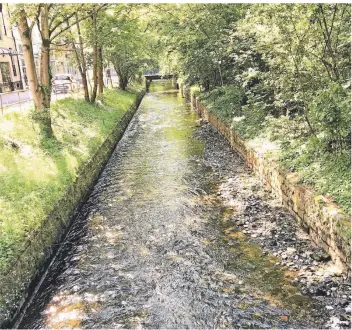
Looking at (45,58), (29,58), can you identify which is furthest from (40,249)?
(45,58)

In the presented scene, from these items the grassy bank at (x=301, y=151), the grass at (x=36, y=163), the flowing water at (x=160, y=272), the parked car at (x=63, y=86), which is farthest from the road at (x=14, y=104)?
the grassy bank at (x=301, y=151)

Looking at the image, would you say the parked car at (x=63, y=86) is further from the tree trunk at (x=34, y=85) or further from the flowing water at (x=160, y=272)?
the flowing water at (x=160, y=272)

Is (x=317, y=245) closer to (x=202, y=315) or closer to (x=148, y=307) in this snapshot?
(x=202, y=315)

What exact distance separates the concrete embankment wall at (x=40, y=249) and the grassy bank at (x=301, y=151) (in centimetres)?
571

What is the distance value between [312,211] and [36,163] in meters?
7.87

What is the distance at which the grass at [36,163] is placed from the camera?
25.0 feet

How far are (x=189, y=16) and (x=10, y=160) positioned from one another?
13.7m

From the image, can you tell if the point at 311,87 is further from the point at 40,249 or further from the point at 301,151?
the point at 40,249

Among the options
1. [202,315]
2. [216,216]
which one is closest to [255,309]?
[202,315]

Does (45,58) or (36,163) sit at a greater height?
(45,58)

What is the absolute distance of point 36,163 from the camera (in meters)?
11.1

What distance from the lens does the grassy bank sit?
739 cm

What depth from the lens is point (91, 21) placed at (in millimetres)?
20828

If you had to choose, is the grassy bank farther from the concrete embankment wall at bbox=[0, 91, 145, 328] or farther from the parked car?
the parked car
